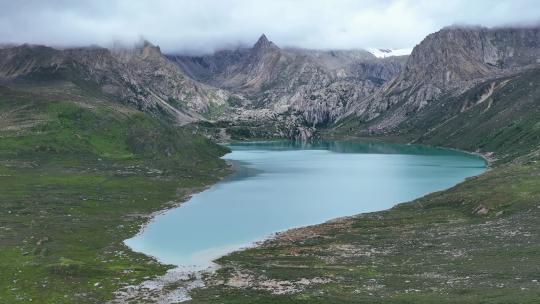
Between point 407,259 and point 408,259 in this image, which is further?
point 407,259

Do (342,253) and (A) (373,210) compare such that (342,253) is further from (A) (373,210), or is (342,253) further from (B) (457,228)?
(A) (373,210)

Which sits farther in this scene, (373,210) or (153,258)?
(373,210)

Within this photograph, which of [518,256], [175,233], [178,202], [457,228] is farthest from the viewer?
[178,202]

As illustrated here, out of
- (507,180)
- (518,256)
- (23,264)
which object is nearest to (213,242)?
(23,264)

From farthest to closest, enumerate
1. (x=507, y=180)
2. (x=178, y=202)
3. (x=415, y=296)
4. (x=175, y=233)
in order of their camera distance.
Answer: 1. (x=178, y=202)
2. (x=507, y=180)
3. (x=175, y=233)
4. (x=415, y=296)

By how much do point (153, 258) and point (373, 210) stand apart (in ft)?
258

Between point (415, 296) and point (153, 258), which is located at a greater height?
point (415, 296)

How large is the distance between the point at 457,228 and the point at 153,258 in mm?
61424

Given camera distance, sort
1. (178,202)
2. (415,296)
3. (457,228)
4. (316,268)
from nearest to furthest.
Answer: (415,296)
(316,268)
(457,228)
(178,202)

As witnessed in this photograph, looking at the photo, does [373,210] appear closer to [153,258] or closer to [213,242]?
[213,242]

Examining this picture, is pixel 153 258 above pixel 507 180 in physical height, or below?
below

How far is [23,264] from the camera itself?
310ft

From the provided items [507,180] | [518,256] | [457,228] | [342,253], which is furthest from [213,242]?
[507,180]

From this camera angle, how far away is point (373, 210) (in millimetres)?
165125
